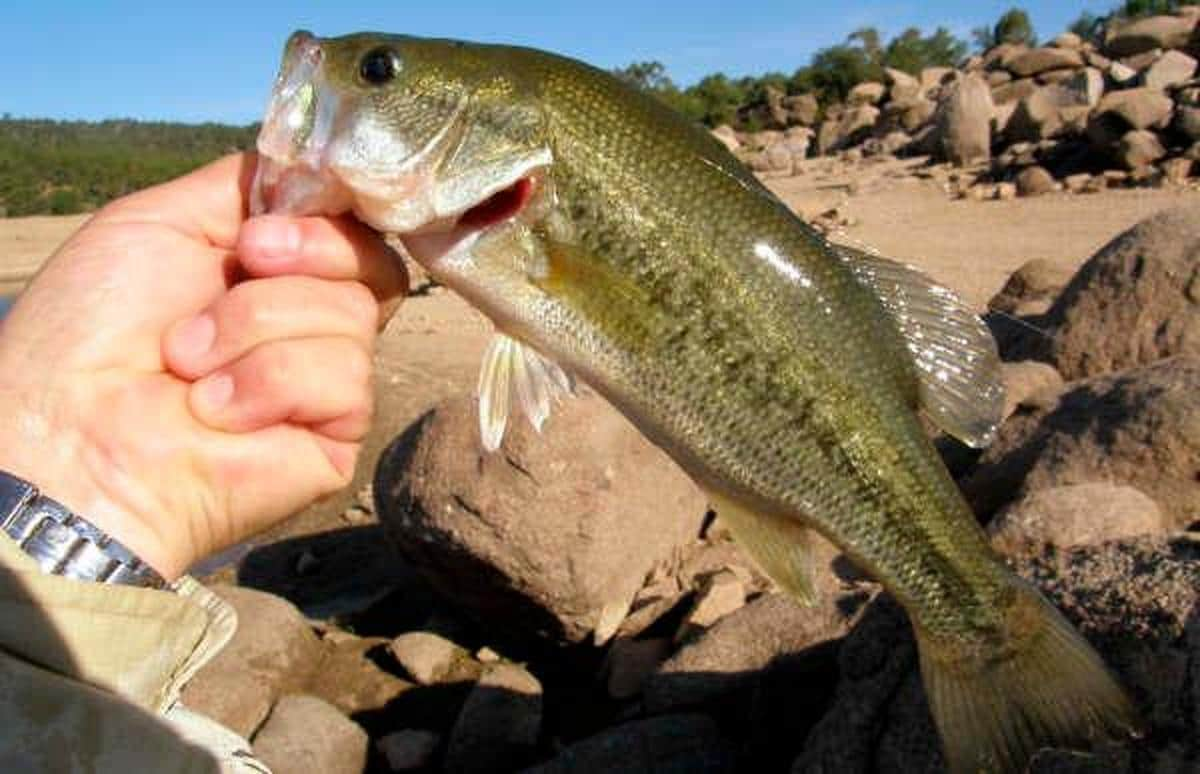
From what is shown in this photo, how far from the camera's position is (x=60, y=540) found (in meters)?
2.34

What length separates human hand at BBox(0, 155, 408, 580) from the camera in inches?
102

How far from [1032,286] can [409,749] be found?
694 centimetres

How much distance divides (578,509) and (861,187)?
1726 centimetres

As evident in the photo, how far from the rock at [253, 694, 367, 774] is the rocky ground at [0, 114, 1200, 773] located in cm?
1

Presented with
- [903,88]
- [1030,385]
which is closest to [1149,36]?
[903,88]

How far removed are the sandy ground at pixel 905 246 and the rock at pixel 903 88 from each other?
49.2 feet

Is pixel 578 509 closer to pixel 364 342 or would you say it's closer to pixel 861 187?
pixel 364 342

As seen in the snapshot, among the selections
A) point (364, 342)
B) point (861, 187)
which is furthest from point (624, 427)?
point (861, 187)

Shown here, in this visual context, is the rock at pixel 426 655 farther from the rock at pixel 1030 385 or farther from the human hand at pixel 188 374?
the human hand at pixel 188 374

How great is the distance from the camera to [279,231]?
8.63ft

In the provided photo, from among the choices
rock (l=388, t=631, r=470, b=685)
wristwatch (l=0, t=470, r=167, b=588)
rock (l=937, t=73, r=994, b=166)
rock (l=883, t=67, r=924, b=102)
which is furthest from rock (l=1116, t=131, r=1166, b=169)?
wristwatch (l=0, t=470, r=167, b=588)

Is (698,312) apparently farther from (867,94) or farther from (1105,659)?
(867,94)

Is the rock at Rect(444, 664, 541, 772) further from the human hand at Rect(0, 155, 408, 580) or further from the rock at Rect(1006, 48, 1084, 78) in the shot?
the rock at Rect(1006, 48, 1084, 78)

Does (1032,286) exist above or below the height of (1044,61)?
below
